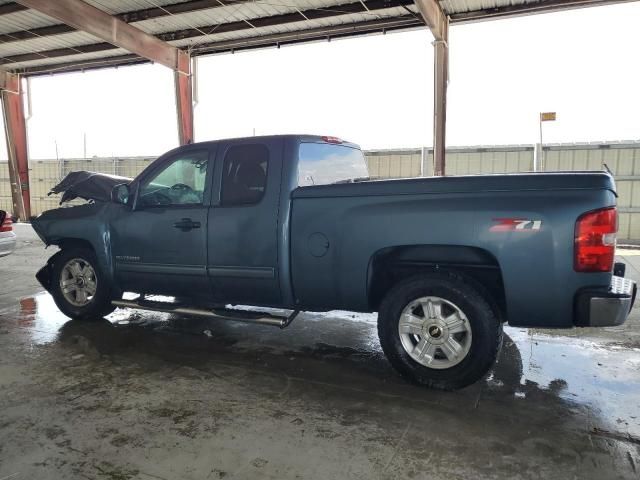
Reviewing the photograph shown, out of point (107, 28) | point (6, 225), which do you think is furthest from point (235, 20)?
point (6, 225)

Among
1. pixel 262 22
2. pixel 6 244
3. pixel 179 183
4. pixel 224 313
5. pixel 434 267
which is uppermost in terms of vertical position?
pixel 262 22

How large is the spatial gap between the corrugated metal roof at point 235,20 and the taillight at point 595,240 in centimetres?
1036

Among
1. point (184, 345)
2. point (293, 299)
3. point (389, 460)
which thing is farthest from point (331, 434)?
point (184, 345)

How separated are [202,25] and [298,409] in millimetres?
13377

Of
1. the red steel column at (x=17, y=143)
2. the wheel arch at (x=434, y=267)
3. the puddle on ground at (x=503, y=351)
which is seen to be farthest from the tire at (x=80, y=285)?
the red steel column at (x=17, y=143)

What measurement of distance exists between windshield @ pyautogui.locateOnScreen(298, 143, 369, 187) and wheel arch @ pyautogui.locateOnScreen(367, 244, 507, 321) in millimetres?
1020

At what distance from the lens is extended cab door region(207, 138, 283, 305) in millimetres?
4066

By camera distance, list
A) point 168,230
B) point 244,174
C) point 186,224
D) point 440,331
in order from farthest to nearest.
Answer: point 168,230 < point 186,224 < point 244,174 < point 440,331

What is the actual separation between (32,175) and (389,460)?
24.1 m

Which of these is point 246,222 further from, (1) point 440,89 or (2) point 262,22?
(2) point 262,22

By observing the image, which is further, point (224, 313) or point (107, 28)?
point (107, 28)

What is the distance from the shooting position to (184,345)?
15.1 feet

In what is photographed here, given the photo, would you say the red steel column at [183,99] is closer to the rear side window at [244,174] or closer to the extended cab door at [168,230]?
the extended cab door at [168,230]

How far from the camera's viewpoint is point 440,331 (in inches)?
137
